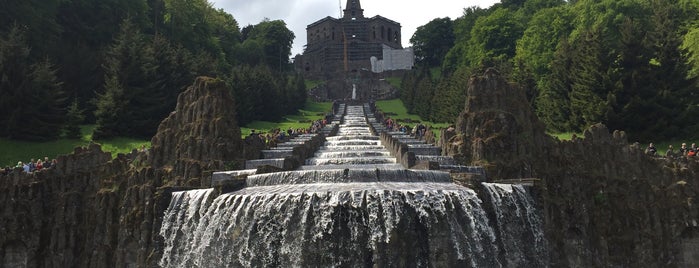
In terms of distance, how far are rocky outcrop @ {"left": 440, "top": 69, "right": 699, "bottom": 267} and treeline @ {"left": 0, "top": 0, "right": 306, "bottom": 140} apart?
2841 centimetres

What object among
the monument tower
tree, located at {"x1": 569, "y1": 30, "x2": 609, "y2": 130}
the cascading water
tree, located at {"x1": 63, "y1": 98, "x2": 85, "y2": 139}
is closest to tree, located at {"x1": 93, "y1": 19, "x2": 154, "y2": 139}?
tree, located at {"x1": 63, "y1": 98, "x2": 85, "y2": 139}

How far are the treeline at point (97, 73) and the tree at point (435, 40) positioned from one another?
76.5 meters

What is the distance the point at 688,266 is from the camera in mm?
38469

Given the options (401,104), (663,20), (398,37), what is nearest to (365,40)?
(398,37)

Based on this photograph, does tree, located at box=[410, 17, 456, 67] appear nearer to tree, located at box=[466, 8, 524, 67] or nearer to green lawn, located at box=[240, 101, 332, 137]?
green lawn, located at box=[240, 101, 332, 137]

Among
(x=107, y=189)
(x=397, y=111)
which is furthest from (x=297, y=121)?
(x=107, y=189)

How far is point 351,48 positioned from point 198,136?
140 meters

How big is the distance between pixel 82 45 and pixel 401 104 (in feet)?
200

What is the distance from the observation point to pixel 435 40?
168000mm

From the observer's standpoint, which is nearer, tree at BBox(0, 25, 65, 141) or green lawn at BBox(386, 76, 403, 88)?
tree at BBox(0, 25, 65, 141)

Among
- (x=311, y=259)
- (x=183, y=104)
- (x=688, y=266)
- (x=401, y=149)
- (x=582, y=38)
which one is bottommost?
(x=688, y=266)

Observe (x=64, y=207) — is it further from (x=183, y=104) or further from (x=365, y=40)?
(x=365, y=40)

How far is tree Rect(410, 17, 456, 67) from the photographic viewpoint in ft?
550

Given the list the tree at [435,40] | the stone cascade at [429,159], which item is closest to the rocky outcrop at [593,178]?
the stone cascade at [429,159]
